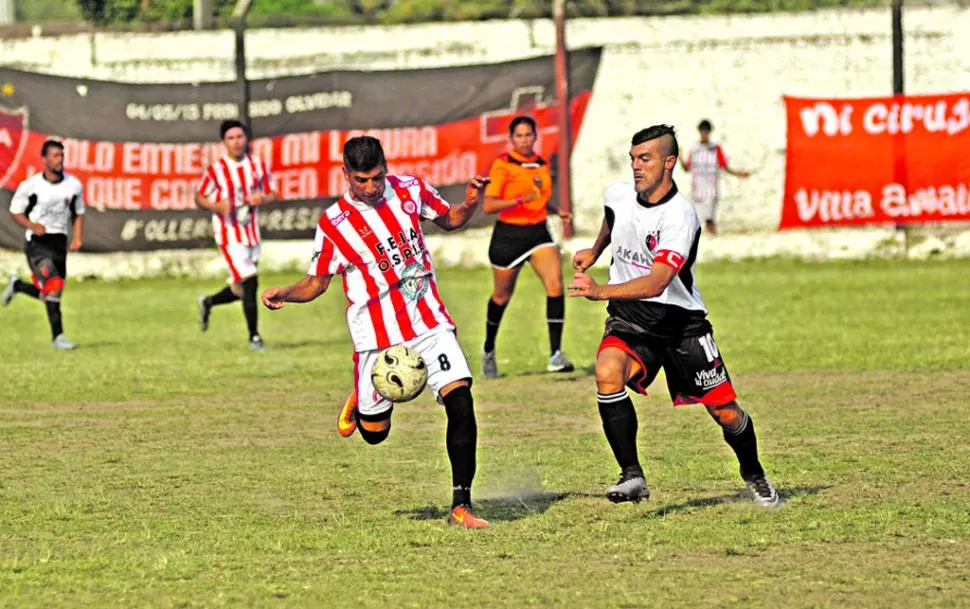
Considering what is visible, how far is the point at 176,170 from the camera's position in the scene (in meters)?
25.2

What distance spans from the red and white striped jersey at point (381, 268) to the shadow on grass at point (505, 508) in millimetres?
838

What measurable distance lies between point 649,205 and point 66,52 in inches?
786

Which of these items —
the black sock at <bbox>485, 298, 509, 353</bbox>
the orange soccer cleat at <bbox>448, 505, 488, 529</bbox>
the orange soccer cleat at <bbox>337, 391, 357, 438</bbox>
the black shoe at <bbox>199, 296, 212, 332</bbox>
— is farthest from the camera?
the black shoe at <bbox>199, 296, 212, 332</bbox>

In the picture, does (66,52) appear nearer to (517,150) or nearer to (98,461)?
(517,150)

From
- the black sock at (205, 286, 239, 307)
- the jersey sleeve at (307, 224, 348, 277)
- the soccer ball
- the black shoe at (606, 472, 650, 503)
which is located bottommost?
the black shoe at (606, 472, 650, 503)

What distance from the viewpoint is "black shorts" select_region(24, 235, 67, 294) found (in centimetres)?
1703

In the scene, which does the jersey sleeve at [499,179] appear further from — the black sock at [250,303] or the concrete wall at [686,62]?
the concrete wall at [686,62]

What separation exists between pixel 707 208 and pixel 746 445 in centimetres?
1743

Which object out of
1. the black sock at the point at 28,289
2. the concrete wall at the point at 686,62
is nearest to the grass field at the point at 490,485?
the black sock at the point at 28,289

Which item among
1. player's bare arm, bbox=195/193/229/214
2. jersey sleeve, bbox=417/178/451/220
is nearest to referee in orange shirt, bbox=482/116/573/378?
player's bare arm, bbox=195/193/229/214

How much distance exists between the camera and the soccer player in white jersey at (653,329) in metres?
7.98

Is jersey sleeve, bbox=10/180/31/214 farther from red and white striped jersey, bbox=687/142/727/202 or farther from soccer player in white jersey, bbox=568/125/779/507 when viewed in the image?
red and white striped jersey, bbox=687/142/727/202

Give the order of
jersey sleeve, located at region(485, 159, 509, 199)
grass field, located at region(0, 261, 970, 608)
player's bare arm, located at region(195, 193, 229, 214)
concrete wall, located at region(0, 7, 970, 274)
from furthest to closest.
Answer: concrete wall, located at region(0, 7, 970, 274)
player's bare arm, located at region(195, 193, 229, 214)
jersey sleeve, located at region(485, 159, 509, 199)
grass field, located at region(0, 261, 970, 608)

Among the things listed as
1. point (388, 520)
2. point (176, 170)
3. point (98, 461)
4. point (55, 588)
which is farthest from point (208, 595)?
point (176, 170)
